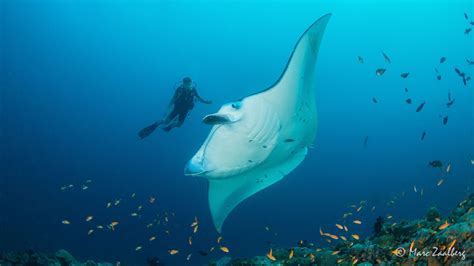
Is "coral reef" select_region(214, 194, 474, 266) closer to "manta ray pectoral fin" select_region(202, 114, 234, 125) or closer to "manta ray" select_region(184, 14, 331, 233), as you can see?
"manta ray" select_region(184, 14, 331, 233)

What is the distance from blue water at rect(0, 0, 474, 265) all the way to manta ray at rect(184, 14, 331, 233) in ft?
85.1

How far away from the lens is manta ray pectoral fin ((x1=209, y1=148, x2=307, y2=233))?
16.7 ft

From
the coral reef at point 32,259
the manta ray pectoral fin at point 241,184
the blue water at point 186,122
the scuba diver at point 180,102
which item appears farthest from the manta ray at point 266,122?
the blue water at point 186,122

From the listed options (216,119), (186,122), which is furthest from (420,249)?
(186,122)

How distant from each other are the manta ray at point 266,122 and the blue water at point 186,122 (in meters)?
25.9

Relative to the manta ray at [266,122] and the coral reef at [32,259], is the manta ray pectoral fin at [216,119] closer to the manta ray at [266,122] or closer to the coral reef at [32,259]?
the manta ray at [266,122]

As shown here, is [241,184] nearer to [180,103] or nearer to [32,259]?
[180,103]

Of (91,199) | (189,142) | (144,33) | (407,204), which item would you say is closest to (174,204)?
(91,199)

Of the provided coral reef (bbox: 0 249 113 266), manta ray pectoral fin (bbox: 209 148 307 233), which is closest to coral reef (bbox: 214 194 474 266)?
manta ray pectoral fin (bbox: 209 148 307 233)

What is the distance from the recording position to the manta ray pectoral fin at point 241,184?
510 centimetres

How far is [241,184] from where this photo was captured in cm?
528

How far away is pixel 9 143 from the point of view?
142 feet

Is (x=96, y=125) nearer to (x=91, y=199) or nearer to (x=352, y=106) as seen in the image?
(x=91, y=199)

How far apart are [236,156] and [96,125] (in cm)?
5655
